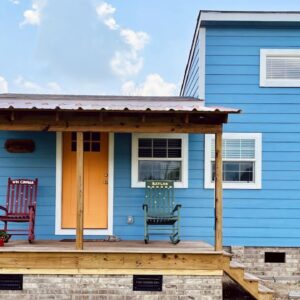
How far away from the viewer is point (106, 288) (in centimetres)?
528

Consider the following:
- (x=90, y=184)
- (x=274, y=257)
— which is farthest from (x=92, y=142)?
(x=274, y=257)

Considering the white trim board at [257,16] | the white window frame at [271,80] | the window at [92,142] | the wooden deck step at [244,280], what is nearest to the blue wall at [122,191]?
the window at [92,142]

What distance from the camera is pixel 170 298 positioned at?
17.3 feet

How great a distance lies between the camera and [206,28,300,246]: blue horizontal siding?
670 centimetres

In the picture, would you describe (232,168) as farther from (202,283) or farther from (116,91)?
(116,91)

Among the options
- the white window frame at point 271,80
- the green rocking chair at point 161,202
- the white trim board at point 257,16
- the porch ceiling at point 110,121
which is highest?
the white trim board at point 257,16

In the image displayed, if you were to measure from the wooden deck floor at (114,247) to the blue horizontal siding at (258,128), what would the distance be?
0.92 meters

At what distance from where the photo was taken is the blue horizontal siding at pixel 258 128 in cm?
670

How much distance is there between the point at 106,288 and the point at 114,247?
22.2 inches

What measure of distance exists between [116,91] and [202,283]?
1396 centimetres

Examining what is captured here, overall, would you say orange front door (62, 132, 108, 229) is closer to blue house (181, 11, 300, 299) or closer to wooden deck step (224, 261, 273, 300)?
blue house (181, 11, 300, 299)

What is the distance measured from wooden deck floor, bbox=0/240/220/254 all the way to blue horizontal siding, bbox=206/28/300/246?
0.92 meters

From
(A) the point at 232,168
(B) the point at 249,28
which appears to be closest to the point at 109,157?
(A) the point at 232,168

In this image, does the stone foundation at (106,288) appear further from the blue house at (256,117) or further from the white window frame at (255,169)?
the white window frame at (255,169)
